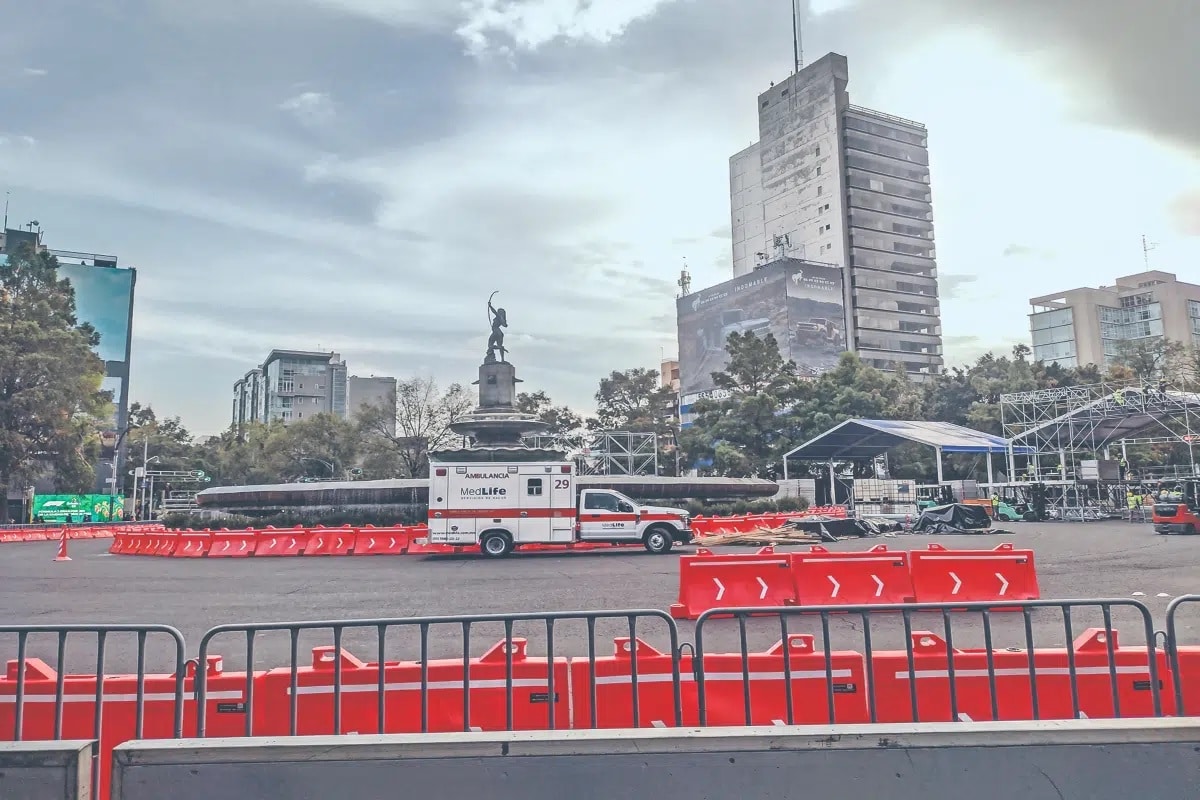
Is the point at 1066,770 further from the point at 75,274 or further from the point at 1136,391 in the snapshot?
the point at 75,274

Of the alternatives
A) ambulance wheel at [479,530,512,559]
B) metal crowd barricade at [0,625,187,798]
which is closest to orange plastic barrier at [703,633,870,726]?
metal crowd barricade at [0,625,187,798]

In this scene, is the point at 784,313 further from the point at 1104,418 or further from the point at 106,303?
the point at 106,303

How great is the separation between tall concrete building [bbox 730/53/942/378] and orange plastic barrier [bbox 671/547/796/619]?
90.4m

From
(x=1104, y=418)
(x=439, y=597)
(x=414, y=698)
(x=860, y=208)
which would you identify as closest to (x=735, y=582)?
(x=439, y=597)

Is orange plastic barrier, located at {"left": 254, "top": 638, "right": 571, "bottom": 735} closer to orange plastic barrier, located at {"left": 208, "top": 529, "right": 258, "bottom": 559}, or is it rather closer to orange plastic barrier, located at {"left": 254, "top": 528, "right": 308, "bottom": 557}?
orange plastic barrier, located at {"left": 254, "top": 528, "right": 308, "bottom": 557}

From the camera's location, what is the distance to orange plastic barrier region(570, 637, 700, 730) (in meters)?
5.76

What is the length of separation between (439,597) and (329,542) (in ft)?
38.9

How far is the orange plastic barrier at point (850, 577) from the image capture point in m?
11.3

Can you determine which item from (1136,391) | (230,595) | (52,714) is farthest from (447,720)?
(1136,391)

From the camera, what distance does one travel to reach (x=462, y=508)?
68.7 ft

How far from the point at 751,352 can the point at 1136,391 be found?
2511 centimetres

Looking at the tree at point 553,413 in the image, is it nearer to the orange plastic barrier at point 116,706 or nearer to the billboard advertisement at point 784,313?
the billboard advertisement at point 784,313

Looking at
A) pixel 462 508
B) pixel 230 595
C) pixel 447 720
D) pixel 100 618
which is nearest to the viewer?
pixel 447 720

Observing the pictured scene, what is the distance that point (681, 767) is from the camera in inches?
143
